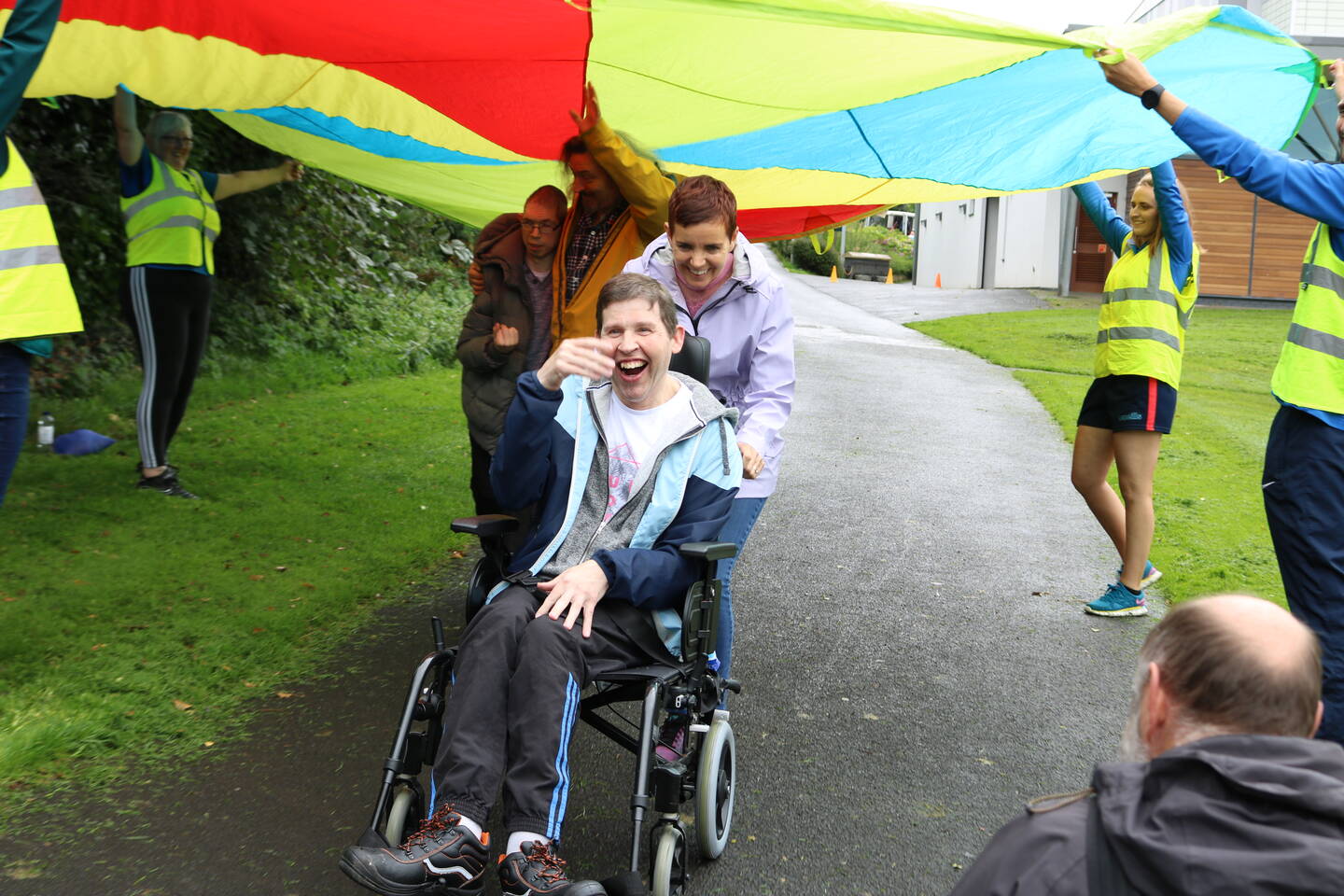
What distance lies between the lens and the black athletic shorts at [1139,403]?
552cm

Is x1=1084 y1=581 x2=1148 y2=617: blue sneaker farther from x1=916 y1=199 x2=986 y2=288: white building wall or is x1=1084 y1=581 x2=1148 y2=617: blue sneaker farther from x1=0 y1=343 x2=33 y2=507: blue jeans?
x1=916 y1=199 x2=986 y2=288: white building wall

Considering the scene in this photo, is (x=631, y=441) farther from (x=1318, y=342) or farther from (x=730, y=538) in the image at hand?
(x=1318, y=342)

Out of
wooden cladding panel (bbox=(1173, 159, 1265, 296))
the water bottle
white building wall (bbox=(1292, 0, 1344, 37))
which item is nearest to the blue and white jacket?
the water bottle

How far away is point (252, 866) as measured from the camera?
A: 3.19 metres

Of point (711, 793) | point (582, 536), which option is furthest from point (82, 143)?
point (711, 793)

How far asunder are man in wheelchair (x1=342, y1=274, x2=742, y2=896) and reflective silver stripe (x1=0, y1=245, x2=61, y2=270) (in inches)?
68.0

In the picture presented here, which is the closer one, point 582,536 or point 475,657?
point 475,657

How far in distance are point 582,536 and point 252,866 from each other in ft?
4.31

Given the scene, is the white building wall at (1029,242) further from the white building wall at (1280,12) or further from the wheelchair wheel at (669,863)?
the wheelchair wheel at (669,863)

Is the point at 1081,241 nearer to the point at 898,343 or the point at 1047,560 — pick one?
the point at 898,343

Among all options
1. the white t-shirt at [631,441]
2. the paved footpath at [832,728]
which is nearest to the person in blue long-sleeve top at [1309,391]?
the paved footpath at [832,728]

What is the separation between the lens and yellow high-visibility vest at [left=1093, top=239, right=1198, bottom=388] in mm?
5535

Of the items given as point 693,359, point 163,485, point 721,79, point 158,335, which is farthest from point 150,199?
point 693,359

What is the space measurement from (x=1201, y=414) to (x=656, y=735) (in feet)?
38.9
